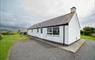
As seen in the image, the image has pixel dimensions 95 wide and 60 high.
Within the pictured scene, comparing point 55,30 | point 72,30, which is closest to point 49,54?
point 55,30

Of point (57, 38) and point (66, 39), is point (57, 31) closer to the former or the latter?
point (57, 38)

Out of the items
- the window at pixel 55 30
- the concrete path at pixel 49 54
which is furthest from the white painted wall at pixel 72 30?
the concrete path at pixel 49 54

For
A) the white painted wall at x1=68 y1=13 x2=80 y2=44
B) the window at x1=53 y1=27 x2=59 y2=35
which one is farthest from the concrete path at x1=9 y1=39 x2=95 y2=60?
the window at x1=53 y1=27 x2=59 y2=35

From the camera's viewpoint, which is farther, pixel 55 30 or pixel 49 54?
pixel 55 30

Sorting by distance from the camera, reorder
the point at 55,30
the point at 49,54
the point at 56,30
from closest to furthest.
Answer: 1. the point at 49,54
2. the point at 56,30
3. the point at 55,30

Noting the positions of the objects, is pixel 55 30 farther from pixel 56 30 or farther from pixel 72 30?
pixel 72 30

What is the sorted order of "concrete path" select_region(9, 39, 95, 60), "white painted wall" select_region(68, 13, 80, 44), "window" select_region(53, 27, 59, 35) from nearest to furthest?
"concrete path" select_region(9, 39, 95, 60), "white painted wall" select_region(68, 13, 80, 44), "window" select_region(53, 27, 59, 35)

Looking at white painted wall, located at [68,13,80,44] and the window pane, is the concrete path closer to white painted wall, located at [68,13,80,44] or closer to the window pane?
white painted wall, located at [68,13,80,44]

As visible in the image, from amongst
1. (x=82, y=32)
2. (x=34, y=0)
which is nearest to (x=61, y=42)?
(x=34, y=0)

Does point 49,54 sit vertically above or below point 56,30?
below

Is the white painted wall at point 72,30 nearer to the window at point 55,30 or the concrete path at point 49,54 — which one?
the window at point 55,30

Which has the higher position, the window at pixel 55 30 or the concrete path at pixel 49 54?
the window at pixel 55 30

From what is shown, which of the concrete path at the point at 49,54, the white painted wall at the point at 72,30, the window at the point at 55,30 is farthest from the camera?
the window at the point at 55,30

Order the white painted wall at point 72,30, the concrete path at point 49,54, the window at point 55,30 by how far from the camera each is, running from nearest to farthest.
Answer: the concrete path at point 49,54 < the white painted wall at point 72,30 < the window at point 55,30
